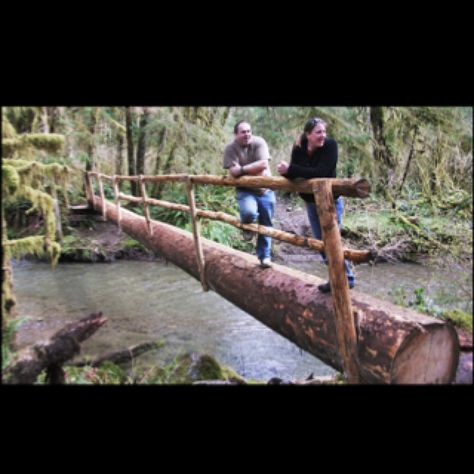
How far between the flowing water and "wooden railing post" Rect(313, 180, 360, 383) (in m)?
0.64

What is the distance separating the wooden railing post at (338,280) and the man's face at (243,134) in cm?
113

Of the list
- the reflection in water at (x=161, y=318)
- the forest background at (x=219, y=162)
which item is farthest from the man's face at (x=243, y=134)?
the reflection in water at (x=161, y=318)

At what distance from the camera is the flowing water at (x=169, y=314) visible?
159 inches

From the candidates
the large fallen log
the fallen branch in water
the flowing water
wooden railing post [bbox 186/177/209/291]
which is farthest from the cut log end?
the fallen branch in water

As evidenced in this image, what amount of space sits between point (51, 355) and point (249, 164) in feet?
6.47

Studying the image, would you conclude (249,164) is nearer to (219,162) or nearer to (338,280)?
(338,280)

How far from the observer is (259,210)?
10.9ft

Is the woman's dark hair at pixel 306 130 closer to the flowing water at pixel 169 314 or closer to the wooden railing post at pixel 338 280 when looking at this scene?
the wooden railing post at pixel 338 280

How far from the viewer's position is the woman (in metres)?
2.29

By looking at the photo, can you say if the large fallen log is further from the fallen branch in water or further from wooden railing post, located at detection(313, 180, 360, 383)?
the fallen branch in water

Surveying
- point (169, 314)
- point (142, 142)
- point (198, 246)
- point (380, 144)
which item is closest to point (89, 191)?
point (142, 142)

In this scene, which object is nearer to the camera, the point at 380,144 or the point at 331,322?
the point at 331,322

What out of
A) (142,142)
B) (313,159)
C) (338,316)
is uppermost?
(142,142)
